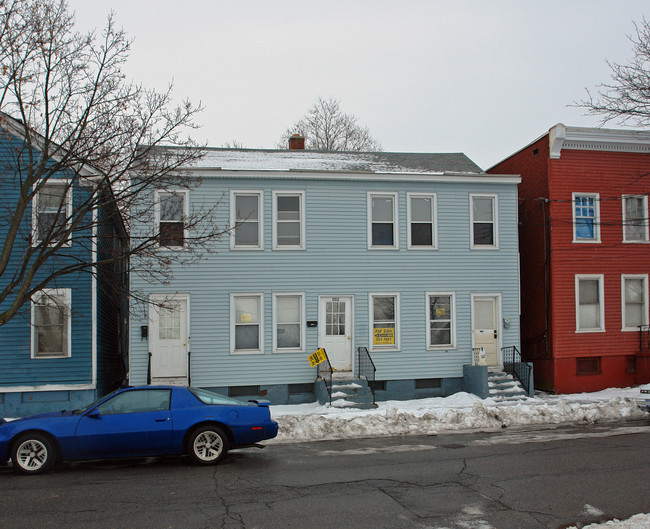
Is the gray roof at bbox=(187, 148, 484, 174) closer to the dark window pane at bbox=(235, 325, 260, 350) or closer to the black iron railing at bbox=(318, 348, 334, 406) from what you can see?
the dark window pane at bbox=(235, 325, 260, 350)

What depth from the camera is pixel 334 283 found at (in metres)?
18.6

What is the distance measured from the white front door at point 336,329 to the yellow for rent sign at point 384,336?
80 cm

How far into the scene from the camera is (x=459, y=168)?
20.7 meters

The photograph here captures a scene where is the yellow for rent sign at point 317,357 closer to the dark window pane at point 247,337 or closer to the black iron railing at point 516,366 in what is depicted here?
the dark window pane at point 247,337

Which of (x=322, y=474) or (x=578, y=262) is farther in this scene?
(x=578, y=262)

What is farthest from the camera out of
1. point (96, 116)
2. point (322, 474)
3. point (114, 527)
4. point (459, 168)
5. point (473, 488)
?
point (459, 168)

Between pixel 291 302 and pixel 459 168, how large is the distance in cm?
710

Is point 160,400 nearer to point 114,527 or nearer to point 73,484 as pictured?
point 73,484

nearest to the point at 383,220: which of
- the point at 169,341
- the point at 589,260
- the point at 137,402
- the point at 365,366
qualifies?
the point at 365,366

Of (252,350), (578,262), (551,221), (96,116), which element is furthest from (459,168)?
(96,116)

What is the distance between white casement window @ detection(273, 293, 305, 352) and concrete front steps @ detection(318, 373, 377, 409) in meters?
1.45

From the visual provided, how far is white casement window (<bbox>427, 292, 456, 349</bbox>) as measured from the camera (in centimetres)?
1911

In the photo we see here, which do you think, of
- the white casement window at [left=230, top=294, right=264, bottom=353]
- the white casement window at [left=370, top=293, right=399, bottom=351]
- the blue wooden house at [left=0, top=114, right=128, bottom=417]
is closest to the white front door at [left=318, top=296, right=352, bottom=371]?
the white casement window at [left=370, top=293, right=399, bottom=351]

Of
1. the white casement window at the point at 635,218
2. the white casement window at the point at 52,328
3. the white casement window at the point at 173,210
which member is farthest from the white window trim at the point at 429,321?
the white casement window at the point at 52,328
